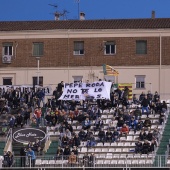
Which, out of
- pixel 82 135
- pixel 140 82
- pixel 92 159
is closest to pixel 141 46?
pixel 140 82

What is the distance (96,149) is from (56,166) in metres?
4.67

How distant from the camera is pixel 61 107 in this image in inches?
2970

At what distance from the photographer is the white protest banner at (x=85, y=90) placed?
7544cm

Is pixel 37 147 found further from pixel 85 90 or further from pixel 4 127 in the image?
pixel 85 90

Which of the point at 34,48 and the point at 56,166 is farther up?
the point at 34,48

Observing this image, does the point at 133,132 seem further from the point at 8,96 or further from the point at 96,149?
the point at 8,96

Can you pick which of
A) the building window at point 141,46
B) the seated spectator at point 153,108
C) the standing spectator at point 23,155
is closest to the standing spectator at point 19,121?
the standing spectator at point 23,155

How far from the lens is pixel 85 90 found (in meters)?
76.3

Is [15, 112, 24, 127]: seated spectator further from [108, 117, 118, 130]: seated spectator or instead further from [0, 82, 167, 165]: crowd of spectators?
[108, 117, 118, 130]: seated spectator

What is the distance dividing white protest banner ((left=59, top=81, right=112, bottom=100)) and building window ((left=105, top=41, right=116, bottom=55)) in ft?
41.3

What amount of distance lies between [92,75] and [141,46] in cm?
486

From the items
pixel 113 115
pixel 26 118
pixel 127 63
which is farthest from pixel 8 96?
pixel 127 63

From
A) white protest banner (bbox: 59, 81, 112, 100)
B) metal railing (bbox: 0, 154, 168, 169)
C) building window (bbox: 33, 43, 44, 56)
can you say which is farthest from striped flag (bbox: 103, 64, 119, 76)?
metal railing (bbox: 0, 154, 168, 169)

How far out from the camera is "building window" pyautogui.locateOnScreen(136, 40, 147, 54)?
290 feet
